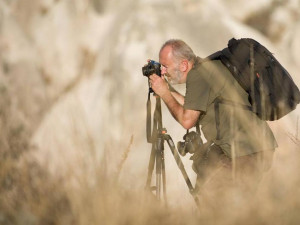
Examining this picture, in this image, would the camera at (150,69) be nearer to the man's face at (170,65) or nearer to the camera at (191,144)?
the man's face at (170,65)

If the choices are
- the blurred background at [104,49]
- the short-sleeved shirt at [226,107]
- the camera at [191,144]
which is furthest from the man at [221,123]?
the blurred background at [104,49]

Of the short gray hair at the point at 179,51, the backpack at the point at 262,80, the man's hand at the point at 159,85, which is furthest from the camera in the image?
→ the short gray hair at the point at 179,51

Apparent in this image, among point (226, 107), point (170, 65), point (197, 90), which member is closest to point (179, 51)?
point (170, 65)

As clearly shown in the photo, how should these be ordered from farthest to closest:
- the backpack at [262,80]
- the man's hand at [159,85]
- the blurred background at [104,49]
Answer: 1. the blurred background at [104,49]
2. the man's hand at [159,85]
3. the backpack at [262,80]

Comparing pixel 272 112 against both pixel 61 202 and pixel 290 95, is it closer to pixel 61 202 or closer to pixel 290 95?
pixel 290 95

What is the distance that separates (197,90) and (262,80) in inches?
18.7

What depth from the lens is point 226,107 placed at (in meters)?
4.15

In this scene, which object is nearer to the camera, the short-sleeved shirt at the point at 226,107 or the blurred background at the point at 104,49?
the short-sleeved shirt at the point at 226,107

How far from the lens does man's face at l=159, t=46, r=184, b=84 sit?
14.4ft

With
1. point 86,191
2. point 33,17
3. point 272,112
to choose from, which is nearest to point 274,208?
point 86,191

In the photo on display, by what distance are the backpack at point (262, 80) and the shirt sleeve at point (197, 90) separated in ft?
0.66

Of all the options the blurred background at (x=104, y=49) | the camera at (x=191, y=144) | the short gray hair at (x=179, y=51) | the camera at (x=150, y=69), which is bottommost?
the camera at (x=191, y=144)

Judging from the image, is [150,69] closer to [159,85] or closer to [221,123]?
[159,85]

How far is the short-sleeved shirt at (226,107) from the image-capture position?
160 inches
